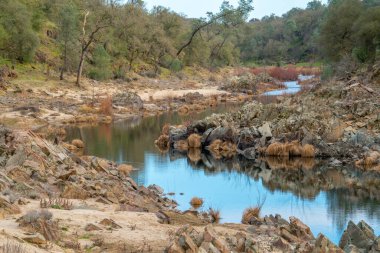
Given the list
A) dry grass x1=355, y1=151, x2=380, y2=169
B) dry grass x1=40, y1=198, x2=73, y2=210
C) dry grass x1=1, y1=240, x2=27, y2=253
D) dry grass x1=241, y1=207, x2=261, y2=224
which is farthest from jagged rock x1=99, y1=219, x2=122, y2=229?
dry grass x1=355, y1=151, x2=380, y2=169

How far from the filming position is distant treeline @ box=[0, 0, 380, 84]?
160 feet

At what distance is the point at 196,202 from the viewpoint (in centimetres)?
1952

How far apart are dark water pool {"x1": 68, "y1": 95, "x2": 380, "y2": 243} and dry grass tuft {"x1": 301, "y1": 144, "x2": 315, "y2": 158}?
2.29 metres

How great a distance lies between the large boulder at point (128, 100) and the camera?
4819 centimetres

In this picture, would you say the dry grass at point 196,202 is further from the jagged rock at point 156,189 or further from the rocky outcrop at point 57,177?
the jagged rock at point 156,189

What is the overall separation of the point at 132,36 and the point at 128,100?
21.8 m

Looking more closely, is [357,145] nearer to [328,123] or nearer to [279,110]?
[328,123]

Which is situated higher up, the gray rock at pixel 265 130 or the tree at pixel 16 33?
the tree at pixel 16 33

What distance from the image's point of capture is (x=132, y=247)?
10.5 metres

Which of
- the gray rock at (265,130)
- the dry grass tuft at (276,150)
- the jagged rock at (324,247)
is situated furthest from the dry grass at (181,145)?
the jagged rock at (324,247)

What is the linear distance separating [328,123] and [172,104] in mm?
23060

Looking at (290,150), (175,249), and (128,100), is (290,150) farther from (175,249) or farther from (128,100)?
(128,100)

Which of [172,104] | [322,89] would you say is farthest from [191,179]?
[172,104]

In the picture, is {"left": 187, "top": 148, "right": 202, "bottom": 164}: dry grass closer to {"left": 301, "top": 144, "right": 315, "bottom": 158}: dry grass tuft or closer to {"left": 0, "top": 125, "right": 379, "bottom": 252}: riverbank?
{"left": 301, "top": 144, "right": 315, "bottom": 158}: dry grass tuft
